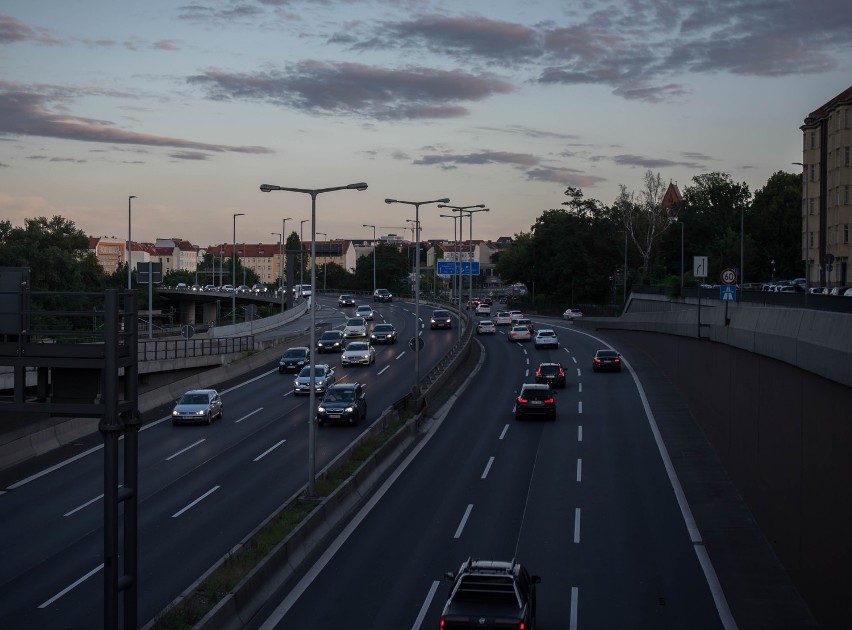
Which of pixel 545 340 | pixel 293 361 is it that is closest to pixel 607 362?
pixel 545 340

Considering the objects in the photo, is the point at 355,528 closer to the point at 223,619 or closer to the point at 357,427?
the point at 223,619

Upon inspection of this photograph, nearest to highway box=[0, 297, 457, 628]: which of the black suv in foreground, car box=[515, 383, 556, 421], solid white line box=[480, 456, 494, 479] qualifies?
solid white line box=[480, 456, 494, 479]

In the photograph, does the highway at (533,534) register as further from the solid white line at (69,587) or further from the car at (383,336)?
the car at (383,336)

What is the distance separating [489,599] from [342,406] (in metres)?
24.5

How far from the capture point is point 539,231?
13338 centimetres

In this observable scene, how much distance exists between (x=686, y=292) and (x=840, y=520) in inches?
1988

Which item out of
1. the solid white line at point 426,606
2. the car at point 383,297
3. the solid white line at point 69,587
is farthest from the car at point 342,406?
the car at point 383,297

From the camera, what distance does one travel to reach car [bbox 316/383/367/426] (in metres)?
38.9

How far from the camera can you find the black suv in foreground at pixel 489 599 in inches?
573

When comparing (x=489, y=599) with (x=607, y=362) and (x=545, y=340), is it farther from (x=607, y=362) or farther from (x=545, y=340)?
(x=545, y=340)

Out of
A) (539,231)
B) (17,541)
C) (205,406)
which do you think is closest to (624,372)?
(205,406)

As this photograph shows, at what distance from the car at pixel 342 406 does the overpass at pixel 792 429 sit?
43.6 ft

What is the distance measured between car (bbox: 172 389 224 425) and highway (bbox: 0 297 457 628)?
0.44 metres

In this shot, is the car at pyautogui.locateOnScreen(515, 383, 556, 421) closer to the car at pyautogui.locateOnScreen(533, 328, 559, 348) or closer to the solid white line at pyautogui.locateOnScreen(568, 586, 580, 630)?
the solid white line at pyautogui.locateOnScreen(568, 586, 580, 630)
